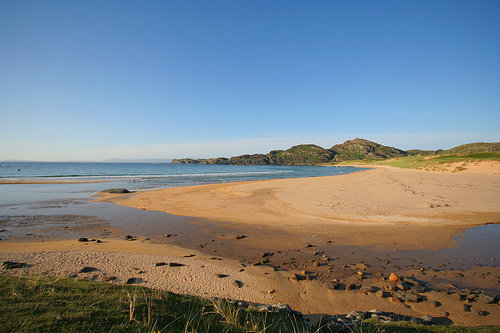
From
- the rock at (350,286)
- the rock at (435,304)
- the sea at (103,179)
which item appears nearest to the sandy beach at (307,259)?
the rock at (435,304)

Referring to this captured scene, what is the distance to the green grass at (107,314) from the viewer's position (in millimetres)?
2752

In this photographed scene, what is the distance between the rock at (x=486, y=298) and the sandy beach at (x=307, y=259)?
0.11 meters

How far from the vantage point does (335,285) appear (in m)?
6.74

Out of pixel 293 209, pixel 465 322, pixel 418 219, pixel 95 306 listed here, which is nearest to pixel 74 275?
pixel 95 306

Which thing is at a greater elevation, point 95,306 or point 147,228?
point 95,306

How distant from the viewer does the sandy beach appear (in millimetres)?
Answer: 6227

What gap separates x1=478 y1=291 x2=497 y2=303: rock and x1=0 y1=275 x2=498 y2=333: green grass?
333 centimetres

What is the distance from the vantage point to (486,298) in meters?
5.91

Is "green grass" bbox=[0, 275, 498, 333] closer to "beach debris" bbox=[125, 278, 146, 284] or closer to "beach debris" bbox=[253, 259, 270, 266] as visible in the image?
"beach debris" bbox=[125, 278, 146, 284]

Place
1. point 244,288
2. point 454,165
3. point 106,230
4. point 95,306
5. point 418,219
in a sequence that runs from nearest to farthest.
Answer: point 95,306 → point 244,288 → point 106,230 → point 418,219 → point 454,165

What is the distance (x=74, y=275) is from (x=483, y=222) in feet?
63.3

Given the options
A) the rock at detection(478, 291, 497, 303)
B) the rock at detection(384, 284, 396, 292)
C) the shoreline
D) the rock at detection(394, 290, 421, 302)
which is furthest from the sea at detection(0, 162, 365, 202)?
the rock at detection(478, 291, 497, 303)

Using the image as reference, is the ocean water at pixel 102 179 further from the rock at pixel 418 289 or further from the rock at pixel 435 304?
the rock at pixel 435 304

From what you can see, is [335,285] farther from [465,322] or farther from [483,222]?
[483,222]
